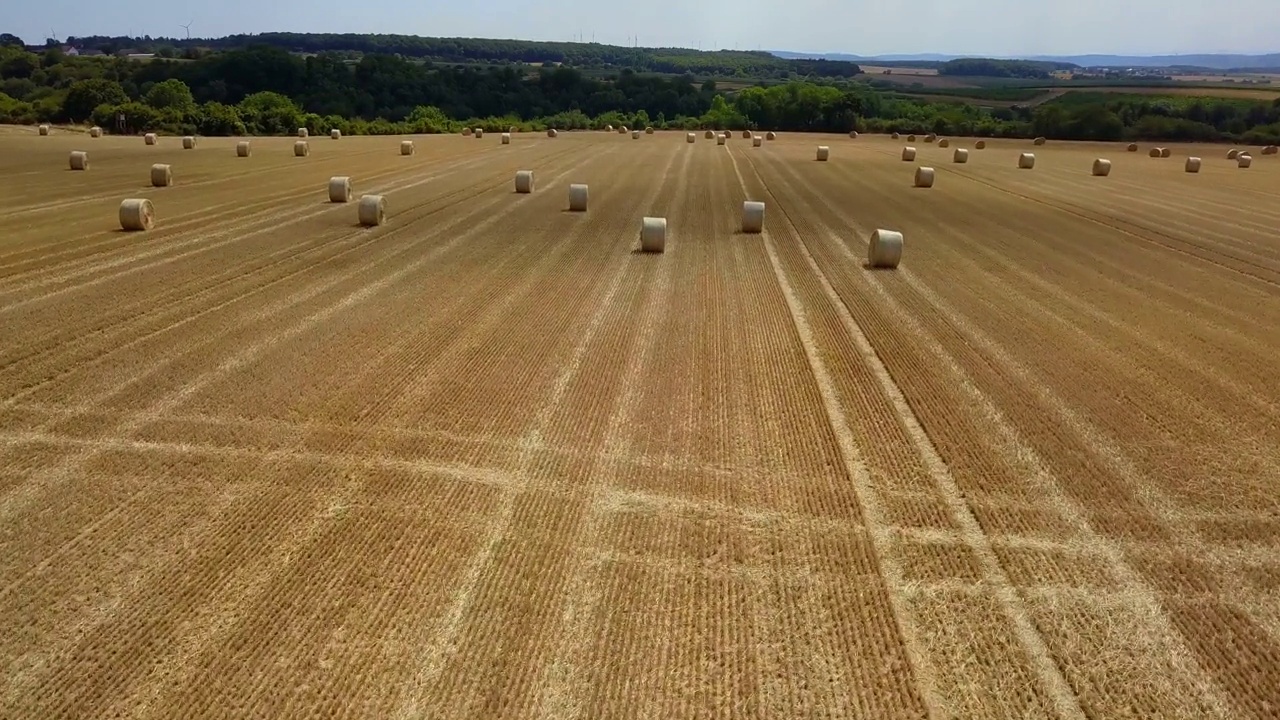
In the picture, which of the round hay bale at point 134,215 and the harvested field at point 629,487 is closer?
the harvested field at point 629,487

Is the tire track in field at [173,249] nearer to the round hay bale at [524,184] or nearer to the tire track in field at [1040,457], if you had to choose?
the round hay bale at [524,184]

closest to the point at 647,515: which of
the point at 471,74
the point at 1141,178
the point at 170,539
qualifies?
the point at 170,539

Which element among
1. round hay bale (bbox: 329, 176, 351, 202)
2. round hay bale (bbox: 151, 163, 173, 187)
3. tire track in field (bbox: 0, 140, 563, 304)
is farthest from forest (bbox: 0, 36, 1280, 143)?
tire track in field (bbox: 0, 140, 563, 304)

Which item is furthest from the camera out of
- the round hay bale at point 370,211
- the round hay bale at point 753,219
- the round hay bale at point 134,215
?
the round hay bale at point 753,219

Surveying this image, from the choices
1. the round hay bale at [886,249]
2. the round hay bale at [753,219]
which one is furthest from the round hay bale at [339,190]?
the round hay bale at [886,249]

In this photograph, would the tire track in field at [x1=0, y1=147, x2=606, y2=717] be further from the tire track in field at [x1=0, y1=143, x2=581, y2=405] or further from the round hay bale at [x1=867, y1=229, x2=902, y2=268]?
the round hay bale at [x1=867, y1=229, x2=902, y2=268]

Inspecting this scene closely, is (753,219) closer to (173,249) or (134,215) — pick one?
(173,249)
